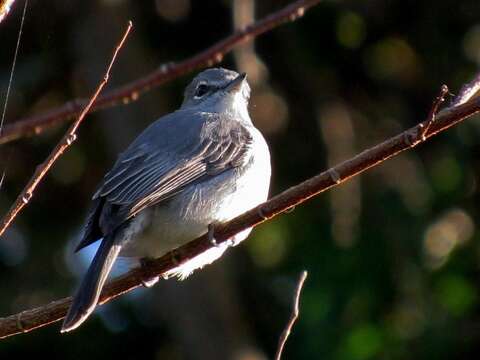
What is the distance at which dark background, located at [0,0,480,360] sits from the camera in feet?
23.7

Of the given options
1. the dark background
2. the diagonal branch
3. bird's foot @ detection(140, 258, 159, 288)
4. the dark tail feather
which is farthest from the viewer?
the dark background

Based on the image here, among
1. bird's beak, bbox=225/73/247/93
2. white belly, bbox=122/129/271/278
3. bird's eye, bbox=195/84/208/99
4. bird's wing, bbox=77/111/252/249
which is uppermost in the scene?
bird's eye, bbox=195/84/208/99

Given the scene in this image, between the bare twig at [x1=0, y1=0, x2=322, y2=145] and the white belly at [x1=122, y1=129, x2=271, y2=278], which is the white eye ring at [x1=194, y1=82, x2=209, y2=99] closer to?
the white belly at [x1=122, y1=129, x2=271, y2=278]

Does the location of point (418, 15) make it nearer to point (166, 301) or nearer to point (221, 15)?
point (221, 15)

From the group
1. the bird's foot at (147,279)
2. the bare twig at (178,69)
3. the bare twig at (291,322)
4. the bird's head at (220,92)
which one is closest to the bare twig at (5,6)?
the bare twig at (178,69)

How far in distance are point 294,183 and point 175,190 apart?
12.8 feet


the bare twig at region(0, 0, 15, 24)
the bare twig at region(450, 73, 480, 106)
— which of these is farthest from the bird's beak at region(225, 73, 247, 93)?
the bare twig at region(0, 0, 15, 24)

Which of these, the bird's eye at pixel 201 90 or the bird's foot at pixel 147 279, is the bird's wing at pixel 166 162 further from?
the bird's eye at pixel 201 90

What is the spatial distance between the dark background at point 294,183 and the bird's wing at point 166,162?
2.02 metres

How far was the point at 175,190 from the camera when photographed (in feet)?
15.7

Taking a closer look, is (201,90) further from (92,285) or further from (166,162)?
(92,285)

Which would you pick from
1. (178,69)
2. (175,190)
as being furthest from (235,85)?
(178,69)

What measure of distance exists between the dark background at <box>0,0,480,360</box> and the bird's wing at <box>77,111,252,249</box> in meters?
2.02

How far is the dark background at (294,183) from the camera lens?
7234 mm
